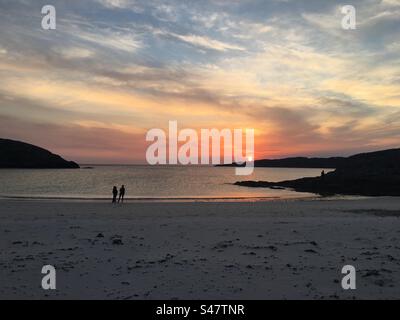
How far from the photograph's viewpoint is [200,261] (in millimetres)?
11648

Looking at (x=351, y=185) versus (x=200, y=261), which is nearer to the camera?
(x=200, y=261)

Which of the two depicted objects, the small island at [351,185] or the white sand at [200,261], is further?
the small island at [351,185]

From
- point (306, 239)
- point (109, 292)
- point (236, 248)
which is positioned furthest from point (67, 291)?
point (306, 239)

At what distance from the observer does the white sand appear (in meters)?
9.05

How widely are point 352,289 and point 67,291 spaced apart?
6518mm

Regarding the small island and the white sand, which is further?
the small island

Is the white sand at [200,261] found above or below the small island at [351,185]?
below

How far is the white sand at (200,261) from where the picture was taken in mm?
9047

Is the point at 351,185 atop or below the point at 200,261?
atop

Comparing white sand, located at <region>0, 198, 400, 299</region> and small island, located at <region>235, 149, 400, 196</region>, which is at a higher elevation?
small island, located at <region>235, 149, 400, 196</region>

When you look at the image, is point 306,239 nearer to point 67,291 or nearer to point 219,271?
point 219,271
